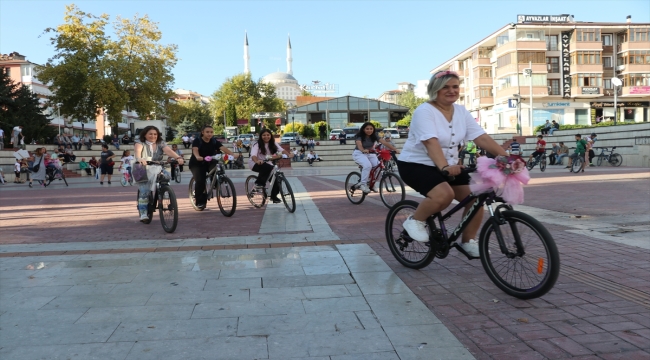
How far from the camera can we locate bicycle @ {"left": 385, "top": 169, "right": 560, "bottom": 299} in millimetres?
3619

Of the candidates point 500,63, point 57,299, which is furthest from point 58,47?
point 500,63

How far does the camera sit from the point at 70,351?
3045mm

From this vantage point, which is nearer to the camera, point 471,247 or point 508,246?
point 508,246

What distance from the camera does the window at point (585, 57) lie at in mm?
56250

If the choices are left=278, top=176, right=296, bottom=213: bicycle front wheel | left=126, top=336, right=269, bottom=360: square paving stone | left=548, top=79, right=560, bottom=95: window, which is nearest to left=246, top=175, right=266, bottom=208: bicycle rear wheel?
left=278, top=176, right=296, bottom=213: bicycle front wheel

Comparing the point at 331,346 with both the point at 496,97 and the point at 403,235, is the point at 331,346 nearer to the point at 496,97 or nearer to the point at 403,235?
the point at 403,235

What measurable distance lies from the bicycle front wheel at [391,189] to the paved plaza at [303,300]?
7.28 ft

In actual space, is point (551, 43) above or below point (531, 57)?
above

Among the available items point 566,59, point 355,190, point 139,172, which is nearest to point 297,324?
point 139,172

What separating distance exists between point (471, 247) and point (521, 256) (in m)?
0.70

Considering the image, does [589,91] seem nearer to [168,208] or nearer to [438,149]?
[168,208]

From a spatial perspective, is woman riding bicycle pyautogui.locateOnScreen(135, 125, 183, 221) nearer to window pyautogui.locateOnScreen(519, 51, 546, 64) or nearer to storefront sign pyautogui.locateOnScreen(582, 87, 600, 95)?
window pyautogui.locateOnScreen(519, 51, 546, 64)

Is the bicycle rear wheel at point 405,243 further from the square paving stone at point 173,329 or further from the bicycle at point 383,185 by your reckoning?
the bicycle at point 383,185

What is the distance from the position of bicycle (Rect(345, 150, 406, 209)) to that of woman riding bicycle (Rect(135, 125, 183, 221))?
3564 millimetres
